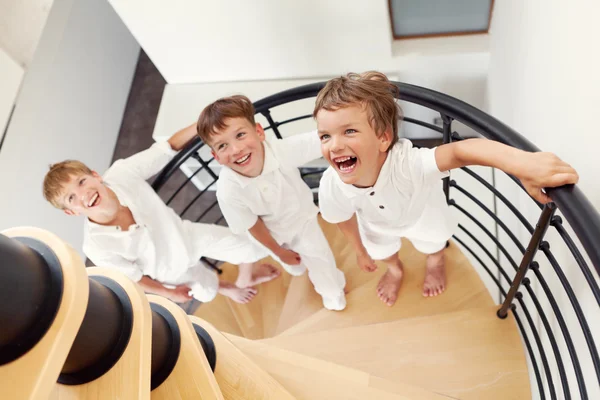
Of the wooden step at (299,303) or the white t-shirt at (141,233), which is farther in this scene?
the wooden step at (299,303)

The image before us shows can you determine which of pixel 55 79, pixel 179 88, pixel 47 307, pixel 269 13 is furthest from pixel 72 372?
pixel 55 79

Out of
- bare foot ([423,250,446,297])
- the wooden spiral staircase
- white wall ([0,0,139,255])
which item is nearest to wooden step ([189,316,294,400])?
the wooden spiral staircase

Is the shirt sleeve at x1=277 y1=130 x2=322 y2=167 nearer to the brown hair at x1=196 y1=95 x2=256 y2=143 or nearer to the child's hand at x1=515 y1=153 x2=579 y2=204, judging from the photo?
the brown hair at x1=196 y1=95 x2=256 y2=143

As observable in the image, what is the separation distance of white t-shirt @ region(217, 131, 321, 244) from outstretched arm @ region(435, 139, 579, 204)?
0.64 m

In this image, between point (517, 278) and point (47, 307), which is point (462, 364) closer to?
point (517, 278)

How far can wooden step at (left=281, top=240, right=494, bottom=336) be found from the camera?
7.53ft

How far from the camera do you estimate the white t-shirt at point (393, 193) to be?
1521 mm

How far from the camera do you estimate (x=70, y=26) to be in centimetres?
351

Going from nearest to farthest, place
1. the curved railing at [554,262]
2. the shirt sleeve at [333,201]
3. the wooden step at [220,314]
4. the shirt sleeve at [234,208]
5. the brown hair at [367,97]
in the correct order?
the curved railing at [554,262]
the brown hair at [367,97]
the shirt sleeve at [333,201]
the shirt sleeve at [234,208]
the wooden step at [220,314]

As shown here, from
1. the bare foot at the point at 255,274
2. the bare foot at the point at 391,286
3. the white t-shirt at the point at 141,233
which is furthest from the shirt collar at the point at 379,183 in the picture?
the bare foot at the point at 255,274

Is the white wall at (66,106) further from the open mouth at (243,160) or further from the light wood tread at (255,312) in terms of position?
the open mouth at (243,160)

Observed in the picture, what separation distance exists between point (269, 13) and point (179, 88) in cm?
88

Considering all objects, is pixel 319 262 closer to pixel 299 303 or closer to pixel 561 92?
pixel 299 303

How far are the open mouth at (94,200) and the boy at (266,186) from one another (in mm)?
456
